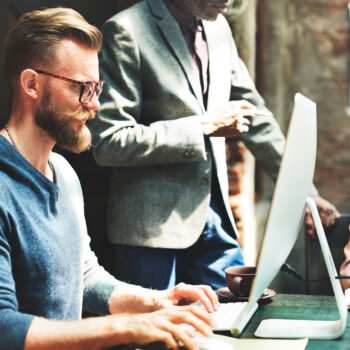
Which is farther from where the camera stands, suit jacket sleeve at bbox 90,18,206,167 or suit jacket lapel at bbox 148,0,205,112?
suit jacket lapel at bbox 148,0,205,112

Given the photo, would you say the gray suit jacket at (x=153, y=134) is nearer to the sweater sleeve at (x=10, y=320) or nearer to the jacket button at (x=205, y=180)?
the jacket button at (x=205, y=180)

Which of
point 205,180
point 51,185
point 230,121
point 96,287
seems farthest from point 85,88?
point 205,180

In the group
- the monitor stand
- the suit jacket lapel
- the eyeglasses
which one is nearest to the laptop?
the monitor stand

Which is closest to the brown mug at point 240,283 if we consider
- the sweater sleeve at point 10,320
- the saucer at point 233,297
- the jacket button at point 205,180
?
Result: the saucer at point 233,297

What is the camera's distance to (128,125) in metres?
2.21

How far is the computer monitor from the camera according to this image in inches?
40.9

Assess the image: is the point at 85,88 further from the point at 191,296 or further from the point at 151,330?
the point at 151,330

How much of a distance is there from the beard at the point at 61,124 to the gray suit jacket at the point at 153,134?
60 cm

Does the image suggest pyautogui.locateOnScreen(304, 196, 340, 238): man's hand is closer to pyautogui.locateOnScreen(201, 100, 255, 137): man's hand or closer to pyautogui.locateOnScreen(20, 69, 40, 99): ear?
pyautogui.locateOnScreen(201, 100, 255, 137): man's hand

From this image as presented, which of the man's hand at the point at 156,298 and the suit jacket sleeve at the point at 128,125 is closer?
the man's hand at the point at 156,298

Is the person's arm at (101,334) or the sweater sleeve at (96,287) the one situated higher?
the person's arm at (101,334)

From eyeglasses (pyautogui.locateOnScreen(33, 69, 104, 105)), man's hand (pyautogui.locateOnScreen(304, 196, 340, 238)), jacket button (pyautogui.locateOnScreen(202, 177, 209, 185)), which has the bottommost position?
man's hand (pyautogui.locateOnScreen(304, 196, 340, 238))

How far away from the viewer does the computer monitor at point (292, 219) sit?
1.04m

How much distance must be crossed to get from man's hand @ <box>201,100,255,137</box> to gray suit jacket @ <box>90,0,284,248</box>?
0.04 metres
